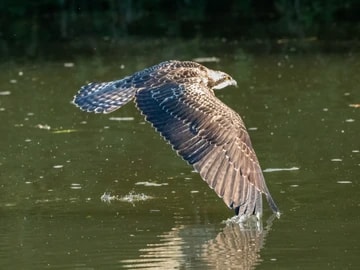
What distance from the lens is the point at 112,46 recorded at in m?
20.5

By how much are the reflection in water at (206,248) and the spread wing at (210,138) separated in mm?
245

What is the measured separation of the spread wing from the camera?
899cm

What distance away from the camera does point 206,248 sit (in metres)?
8.92

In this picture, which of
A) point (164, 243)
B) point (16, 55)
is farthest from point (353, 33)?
point (164, 243)

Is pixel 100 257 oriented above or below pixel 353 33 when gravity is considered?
above

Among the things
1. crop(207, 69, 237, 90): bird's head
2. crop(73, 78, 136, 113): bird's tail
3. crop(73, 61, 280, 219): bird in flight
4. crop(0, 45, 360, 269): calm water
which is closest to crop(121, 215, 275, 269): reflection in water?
crop(0, 45, 360, 269): calm water

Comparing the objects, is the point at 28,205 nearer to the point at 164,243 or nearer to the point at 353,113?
the point at 164,243

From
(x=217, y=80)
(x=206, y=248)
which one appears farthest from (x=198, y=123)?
(x=217, y=80)

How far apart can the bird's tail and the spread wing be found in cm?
16

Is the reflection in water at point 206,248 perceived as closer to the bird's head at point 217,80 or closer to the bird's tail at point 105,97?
the bird's tail at point 105,97

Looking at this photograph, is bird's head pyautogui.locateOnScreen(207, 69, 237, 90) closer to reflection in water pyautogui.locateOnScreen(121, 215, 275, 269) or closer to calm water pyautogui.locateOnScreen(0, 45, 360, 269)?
calm water pyautogui.locateOnScreen(0, 45, 360, 269)

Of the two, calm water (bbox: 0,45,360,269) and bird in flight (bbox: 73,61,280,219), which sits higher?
bird in flight (bbox: 73,61,280,219)

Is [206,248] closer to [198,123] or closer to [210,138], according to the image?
[210,138]

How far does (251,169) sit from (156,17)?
1436 centimetres
